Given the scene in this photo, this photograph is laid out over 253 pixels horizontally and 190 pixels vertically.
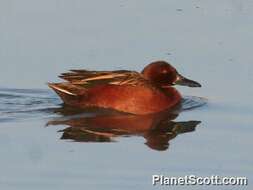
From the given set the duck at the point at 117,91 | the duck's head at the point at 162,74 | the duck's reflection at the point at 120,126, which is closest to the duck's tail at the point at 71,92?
the duck at the point at 117,91

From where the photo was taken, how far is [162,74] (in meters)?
14.4

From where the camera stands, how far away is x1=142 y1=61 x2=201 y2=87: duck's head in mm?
14320

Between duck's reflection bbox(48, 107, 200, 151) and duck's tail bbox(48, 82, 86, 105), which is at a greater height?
duck's tail bbox(48, 82, 86, 105)

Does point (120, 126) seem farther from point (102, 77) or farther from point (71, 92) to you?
point (71, 92)

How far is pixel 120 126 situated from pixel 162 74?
1.66m

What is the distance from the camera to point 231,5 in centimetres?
1767

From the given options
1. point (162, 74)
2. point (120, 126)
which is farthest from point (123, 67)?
point (120, 126)

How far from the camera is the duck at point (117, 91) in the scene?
1391 cm

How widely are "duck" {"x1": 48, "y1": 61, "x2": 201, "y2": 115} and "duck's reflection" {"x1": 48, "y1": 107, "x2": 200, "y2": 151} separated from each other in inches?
6.9

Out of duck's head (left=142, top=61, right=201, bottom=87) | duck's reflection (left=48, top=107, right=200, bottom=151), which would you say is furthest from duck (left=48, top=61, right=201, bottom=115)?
duck's reflection (left=48, top=107, right=200, bottom=151)

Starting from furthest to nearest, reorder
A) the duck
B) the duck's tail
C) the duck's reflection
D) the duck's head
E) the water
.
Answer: the duck's head < the duck's tail < the duck < the duck's reflection < the water

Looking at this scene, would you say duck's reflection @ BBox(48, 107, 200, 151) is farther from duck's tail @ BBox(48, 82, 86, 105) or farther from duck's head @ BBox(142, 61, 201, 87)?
duck's head @ BBox(142, 61, 201, 87)

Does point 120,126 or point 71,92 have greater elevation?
point 71,92

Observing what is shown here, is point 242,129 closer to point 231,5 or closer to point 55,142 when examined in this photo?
point 55,142
